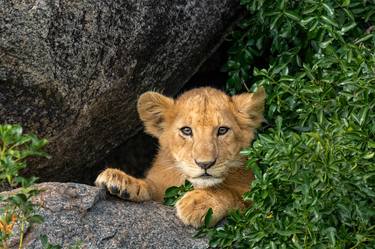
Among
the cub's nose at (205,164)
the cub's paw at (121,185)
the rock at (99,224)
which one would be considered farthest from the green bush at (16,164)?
the cub's nose at (205,164)

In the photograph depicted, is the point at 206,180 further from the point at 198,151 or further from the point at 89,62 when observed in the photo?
the point at 89,62

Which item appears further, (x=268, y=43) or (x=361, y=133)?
(x=268, y=43)

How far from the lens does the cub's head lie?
628 centimetres

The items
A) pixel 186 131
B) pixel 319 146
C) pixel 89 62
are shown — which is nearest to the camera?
pixel 319 146

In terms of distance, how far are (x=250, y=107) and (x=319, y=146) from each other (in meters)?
1.54

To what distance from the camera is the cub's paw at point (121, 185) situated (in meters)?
6.18

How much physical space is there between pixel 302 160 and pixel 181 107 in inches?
66.3

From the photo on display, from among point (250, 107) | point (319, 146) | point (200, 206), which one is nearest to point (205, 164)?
point (200, 206)

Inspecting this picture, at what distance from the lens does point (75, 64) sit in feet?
20.7

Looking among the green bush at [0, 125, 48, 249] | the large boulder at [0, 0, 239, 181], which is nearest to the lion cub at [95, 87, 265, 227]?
the large boulder at [0, 0, 239, 181]

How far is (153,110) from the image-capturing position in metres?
6.86

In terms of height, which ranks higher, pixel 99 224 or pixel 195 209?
pixel 99 224

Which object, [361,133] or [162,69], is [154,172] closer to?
[162,69]

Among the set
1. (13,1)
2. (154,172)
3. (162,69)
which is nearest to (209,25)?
(162,69)
